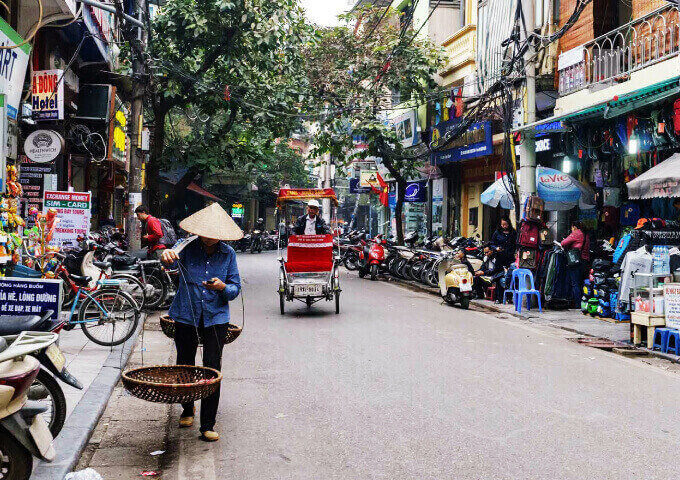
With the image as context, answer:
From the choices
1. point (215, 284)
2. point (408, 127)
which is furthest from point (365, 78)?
point (215, 284)

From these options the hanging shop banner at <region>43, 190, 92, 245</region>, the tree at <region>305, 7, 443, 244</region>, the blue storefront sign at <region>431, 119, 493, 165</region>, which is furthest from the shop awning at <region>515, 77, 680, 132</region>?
the tree at <region>305, 7, 443, 244</region>

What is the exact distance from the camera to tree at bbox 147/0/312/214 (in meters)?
17.1

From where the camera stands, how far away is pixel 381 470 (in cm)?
475

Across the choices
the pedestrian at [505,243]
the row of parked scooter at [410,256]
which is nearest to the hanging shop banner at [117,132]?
the row of parked scooter at [410,256]

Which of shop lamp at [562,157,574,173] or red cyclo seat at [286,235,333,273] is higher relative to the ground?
shop lamp at [562,157,574,173]

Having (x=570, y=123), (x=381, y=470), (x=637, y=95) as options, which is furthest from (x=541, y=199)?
(x=381, y=470)

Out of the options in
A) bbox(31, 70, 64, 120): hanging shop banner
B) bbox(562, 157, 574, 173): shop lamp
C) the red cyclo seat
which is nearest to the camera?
bbox(31, 70, 64, 120): hanging shop banner

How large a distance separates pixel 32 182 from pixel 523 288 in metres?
9.71

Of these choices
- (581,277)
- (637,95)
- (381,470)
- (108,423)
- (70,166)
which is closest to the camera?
(381,470)

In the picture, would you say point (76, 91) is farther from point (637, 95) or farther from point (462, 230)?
point (462, 230)

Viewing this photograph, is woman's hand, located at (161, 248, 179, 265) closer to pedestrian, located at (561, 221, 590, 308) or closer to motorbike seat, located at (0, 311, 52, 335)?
motorbike seat, located at (0, 311, 52, 335)

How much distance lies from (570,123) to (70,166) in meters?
11.9

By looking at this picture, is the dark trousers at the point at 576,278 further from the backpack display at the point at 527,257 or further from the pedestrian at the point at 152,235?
the pedestrian at the point at 152,235

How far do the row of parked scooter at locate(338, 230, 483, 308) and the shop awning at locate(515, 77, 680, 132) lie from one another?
4096 millimetres
